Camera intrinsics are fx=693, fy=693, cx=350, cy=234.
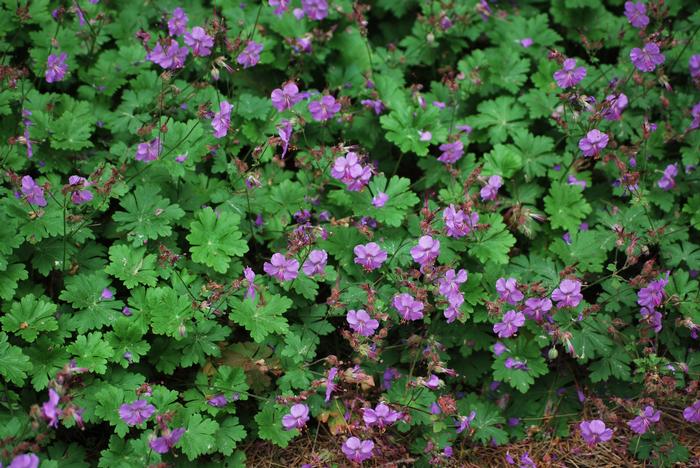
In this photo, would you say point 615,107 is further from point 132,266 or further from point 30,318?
point 30,318

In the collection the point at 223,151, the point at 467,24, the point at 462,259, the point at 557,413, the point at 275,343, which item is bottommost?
the point at 557,413

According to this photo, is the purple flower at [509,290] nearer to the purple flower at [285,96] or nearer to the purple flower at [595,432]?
the purple flower at [595,432]

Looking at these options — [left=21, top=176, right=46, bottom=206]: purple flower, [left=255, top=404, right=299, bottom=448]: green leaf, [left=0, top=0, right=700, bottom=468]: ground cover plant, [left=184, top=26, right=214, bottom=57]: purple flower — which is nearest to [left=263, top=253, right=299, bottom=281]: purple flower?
[left=0, top=0, right=700, bottom=468]: ground cover plant

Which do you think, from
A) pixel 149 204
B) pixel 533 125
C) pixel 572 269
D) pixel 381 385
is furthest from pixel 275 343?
pixel 533 125

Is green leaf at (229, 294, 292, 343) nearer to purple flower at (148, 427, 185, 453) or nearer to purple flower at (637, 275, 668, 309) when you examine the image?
purple flower at (148, 427, 185, 453)

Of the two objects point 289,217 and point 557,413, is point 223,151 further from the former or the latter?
point 557,413

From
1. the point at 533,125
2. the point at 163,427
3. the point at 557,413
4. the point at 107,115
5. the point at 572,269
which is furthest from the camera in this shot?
the point at 533,125
